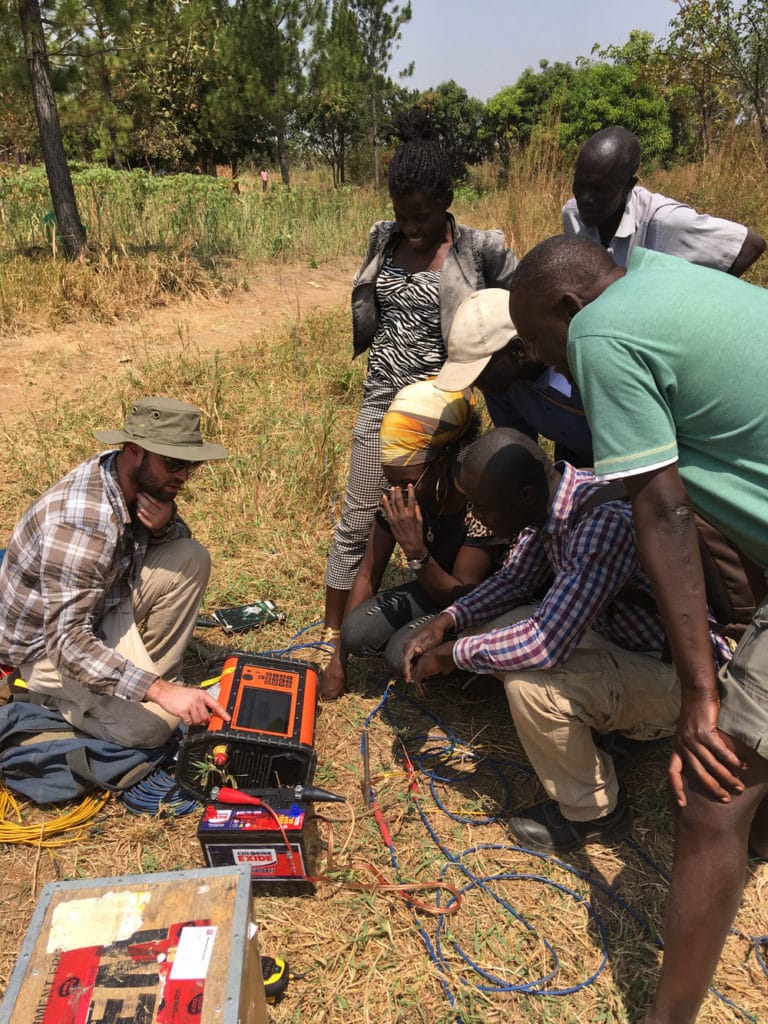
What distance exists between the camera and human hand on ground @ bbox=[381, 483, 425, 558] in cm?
264

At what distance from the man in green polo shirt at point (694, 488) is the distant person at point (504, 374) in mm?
916

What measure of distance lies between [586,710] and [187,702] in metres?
1.22

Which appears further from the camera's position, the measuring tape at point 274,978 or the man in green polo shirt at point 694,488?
the measuring tape at point 274,978

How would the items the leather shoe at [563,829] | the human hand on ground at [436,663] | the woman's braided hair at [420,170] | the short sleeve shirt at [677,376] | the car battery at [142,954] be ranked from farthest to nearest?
the woman's braided hair at [420,170], the human hand on ground at [436,663], the leather shoe at [563,829], the short sleeve shirt at [677,376], the car battery at [142,954]

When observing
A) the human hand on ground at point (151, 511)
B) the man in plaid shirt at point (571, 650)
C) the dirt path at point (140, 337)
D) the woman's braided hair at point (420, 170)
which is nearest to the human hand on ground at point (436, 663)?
the man in plaid shirt at point (571, 650)

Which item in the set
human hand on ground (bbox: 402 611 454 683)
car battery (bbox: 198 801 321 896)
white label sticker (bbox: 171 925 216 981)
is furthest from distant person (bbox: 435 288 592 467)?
white label sticker (bbox: 171 925 216 981)

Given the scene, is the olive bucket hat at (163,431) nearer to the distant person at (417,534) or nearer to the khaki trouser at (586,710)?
the distant person at (417,534)

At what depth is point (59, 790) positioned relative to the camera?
2.37 metres

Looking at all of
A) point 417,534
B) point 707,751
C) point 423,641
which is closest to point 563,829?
point 423,641

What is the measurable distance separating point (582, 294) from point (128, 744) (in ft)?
6.61

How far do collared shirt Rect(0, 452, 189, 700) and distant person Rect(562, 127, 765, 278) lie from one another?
215 cm

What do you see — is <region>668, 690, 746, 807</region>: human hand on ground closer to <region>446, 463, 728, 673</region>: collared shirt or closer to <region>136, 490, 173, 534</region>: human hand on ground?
<region>446, 463, 728, 673</region>: collared shirt

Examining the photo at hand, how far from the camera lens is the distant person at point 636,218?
9.67 feet

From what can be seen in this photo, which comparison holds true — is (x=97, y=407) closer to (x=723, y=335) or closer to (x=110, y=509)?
(x=110, y=509)
